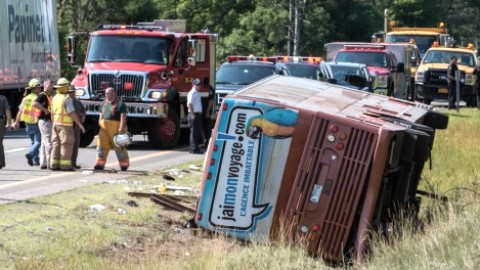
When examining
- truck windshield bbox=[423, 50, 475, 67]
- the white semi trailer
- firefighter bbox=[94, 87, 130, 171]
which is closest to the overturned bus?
firefighter bbox=[94, 87, 130, 171]

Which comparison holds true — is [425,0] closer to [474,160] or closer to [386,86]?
[386,86]

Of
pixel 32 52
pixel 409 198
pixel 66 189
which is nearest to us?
pixel 409 198

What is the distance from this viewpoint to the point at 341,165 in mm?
10523

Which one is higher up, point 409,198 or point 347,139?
point 347,139

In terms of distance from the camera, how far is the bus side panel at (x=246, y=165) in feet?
35.4

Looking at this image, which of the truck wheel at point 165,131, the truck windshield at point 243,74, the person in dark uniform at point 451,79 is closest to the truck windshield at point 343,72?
the truck windshield at point 243,74

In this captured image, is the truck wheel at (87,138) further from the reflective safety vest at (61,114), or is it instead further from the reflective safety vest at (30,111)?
the reflective safety vest at (61,114)

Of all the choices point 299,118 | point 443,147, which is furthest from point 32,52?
point 299,118

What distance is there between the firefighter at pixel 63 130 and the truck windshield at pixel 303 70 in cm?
1092

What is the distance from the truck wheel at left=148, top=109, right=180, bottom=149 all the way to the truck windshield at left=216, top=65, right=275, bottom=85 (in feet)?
11.6

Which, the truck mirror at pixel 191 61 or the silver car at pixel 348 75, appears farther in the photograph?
the silver car at pixel 348 75

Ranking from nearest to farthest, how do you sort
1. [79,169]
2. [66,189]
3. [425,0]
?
[66,189]
[79,169]
[425,0]

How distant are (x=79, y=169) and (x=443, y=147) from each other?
6.86 m

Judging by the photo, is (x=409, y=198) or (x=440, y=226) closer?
(x=440, y=226)
